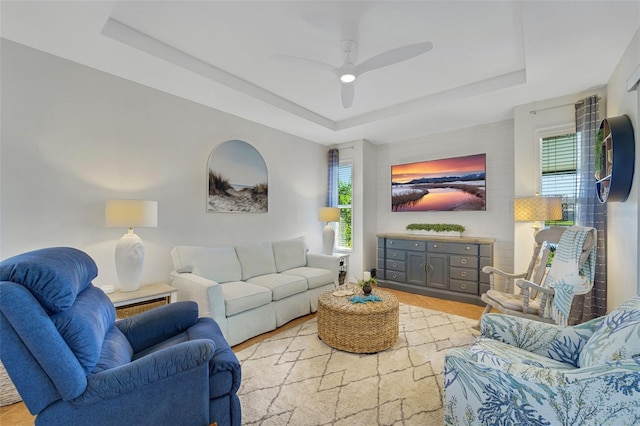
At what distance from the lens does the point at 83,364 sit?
1.15m

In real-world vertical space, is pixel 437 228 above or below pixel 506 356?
above

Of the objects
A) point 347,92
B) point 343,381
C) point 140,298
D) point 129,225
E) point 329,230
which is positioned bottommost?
point 343,381

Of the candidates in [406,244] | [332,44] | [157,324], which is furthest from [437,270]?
[157,324]

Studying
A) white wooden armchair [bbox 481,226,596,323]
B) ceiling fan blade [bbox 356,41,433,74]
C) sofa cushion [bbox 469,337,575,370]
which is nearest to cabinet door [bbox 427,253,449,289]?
white wooden armchair [bbox 481,226,596,323]

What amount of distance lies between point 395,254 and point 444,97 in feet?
8.02

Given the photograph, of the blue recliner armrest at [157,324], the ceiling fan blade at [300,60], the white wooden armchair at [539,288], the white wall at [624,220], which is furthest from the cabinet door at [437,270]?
A: the blue recliner armrest at [157,324]

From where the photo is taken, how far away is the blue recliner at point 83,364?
1.02 metres

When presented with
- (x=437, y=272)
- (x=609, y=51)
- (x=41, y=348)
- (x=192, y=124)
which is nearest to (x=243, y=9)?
(x=192, y=124)

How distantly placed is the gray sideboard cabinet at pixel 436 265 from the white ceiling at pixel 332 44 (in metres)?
1.87

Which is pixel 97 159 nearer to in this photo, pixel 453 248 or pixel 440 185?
pixel 453 248

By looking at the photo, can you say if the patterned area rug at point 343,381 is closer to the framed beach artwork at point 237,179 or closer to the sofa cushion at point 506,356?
the sofa cushion at point 506,356

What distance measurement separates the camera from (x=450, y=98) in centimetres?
338

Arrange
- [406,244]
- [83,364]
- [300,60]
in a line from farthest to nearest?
[406,244] < [300,60] < [83,364]

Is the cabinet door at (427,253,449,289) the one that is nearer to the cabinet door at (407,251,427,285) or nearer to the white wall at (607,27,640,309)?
the cabinet door at (407,251,427,285)
